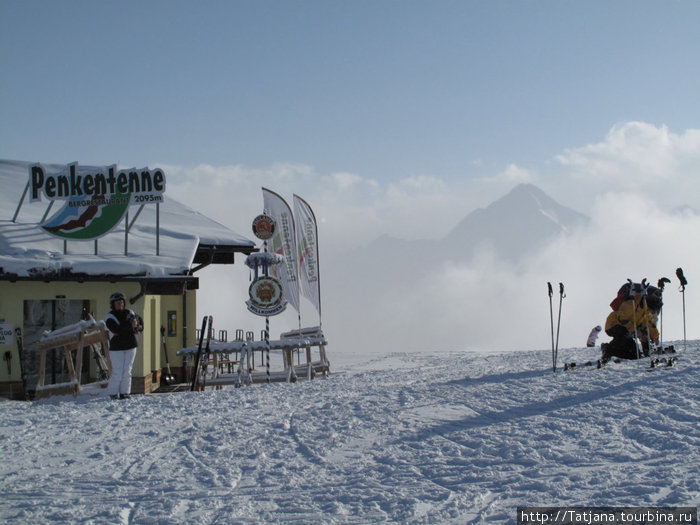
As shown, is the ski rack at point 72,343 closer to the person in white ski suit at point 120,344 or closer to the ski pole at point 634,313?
the person in white ski suit at point 120,344

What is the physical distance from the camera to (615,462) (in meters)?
5.99

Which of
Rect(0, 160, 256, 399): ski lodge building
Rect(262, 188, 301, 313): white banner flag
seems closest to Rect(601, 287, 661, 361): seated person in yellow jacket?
Rect(0, 160, 256, 399): ski lodge building

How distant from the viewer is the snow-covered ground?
16.7 feet

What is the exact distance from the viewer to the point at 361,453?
6777 millimetres

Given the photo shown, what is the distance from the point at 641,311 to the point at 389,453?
29.9 ft

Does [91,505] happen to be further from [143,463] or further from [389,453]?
[389,453]

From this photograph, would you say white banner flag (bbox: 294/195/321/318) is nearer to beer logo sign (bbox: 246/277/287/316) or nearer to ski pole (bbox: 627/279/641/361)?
beer logo sign (bbox: 246/277/287/316)

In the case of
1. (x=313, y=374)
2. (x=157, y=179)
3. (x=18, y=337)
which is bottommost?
(x=313, y=374)

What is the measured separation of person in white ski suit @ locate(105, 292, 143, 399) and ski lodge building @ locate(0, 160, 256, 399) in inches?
41.5

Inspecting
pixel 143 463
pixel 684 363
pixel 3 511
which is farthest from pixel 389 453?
pixel 684 363

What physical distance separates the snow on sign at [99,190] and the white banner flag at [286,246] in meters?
4.56

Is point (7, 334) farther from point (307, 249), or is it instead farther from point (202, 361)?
point (307, 249)

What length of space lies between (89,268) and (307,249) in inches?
309

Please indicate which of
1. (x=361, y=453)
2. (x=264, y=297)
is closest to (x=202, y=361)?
(x=264, y=297)
